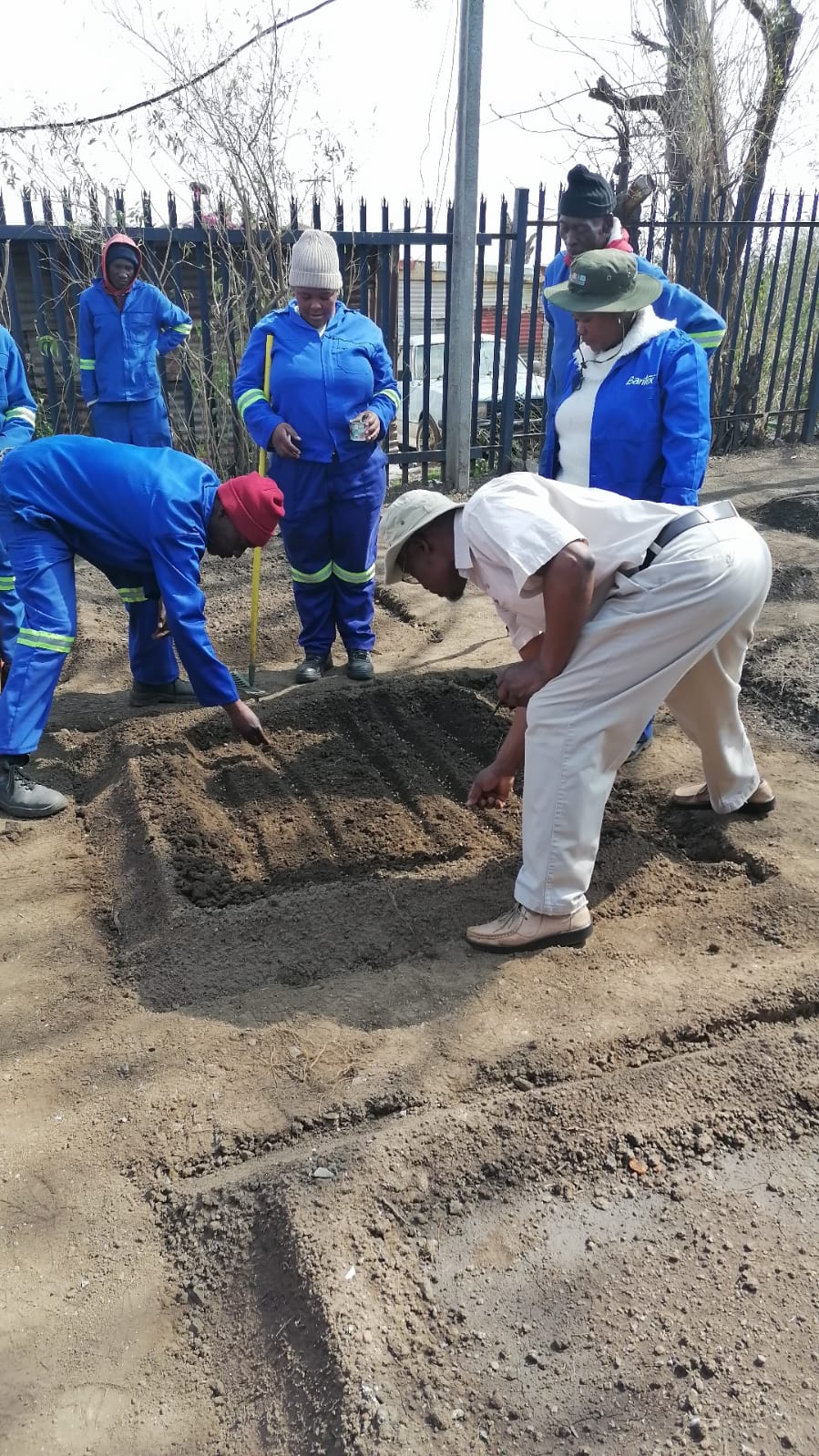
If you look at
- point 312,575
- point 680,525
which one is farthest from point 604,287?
point 312,575

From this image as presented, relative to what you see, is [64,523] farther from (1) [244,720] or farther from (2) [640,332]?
(2) [640,332]

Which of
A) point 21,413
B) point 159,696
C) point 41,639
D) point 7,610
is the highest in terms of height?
point 21,413

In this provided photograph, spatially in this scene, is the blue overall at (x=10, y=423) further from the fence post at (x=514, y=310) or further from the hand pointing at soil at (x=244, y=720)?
the fence post at (x=514, y=310)

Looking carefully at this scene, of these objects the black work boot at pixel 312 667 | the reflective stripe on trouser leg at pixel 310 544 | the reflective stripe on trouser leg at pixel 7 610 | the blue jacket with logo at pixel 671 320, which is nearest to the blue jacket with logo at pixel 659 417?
the blue jacket with logo at pixel 671 320

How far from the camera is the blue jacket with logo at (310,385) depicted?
489 centimetres

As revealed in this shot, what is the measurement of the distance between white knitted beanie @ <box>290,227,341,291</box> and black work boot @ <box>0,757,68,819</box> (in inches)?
103

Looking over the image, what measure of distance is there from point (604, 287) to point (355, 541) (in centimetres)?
188

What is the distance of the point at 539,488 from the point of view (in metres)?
2.97

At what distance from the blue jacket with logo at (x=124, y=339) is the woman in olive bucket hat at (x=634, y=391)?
375 centimetres

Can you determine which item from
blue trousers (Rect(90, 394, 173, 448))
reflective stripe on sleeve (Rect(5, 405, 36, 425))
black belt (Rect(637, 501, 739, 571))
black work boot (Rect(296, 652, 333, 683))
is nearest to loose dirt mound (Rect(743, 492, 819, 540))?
black work boot (Rect(296, 652, 333, 683))

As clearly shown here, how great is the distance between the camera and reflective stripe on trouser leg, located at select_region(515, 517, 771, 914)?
3061 mm

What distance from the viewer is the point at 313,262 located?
15.6 feet

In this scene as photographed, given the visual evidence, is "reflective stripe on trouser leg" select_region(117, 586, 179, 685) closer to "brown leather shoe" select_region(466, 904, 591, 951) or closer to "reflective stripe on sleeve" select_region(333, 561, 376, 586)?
"reflective stripe on sleeve" select_region(333, 561, 376, 586)

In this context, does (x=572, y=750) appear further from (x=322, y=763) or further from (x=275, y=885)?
(x=322, y=763)
